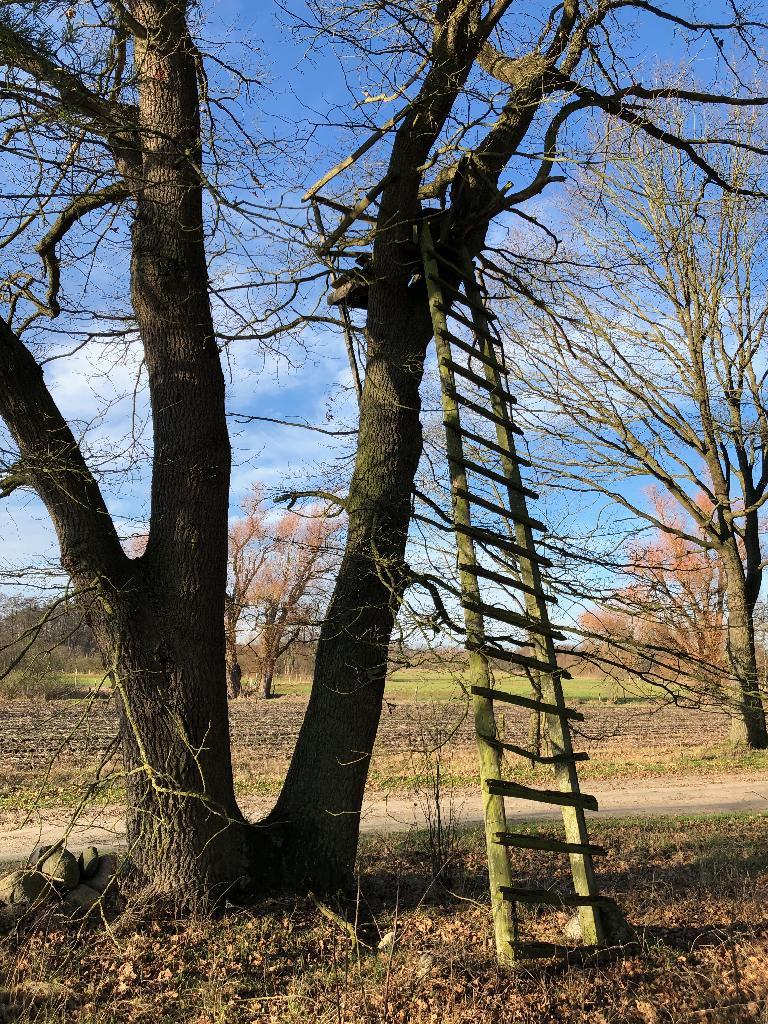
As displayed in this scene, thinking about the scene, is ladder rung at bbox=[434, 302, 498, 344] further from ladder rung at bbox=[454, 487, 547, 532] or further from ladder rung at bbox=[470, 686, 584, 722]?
ladder rung at bbox=[470, 686, 584, 722]

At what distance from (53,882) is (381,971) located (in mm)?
2363

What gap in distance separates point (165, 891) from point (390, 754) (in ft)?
41.5

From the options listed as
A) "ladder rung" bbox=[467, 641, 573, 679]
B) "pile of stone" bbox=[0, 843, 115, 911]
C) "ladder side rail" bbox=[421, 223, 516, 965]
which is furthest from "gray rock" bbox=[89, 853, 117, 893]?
"ladder rung" bbox=[467, 641, 573, 679]

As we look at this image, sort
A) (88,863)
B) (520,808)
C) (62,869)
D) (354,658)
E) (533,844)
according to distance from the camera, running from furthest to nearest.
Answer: (520,808), (354,658), (88,863), (62,869), (533,844)

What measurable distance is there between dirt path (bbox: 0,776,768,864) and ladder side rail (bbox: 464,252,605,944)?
453cm

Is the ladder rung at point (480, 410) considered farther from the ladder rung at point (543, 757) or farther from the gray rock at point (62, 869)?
the gray rock at point (62, 869)

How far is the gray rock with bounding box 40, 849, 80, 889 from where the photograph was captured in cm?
541

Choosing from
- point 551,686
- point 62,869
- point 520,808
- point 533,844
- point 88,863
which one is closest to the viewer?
point 533,844

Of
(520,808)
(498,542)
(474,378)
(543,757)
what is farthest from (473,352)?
(520,808)

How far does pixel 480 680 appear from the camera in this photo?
15.3 ft

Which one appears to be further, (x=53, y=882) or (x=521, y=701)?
(x=53, y=882)

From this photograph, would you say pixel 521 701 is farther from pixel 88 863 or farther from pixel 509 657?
pixel 88 863

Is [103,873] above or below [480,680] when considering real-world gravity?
below

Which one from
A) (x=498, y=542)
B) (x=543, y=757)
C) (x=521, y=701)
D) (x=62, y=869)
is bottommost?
(x=62, y=869)
